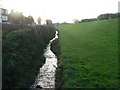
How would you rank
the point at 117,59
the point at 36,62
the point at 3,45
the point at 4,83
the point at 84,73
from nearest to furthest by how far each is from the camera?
1. the point at 4,83
2. the point at 84,73
3. the point at 3,45
4. the point at 117,59
5. the point at 36,62

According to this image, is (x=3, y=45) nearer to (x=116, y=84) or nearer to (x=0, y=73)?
(x=0, y=73)

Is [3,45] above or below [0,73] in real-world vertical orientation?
above

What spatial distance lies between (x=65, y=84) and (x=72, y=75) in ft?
6.69

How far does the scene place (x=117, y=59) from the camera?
22.2m

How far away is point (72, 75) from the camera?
19.3 metres

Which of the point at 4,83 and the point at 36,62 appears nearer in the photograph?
the point at 4,83

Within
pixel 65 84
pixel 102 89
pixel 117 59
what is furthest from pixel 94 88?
pixel 117 59

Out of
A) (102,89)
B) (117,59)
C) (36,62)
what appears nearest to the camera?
(102,89)

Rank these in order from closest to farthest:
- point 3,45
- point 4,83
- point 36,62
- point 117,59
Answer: point 4,83 → point 3,45 → point 117,59 → point 36,62

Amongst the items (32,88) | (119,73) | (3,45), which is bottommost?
(32,88)

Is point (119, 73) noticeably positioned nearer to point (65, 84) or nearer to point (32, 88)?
point (65, 84)

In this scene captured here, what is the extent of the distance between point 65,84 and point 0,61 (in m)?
4.12

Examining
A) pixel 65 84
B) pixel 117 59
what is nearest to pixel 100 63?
pixel 117 59

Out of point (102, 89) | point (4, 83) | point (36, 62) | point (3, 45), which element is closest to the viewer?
point (102, 89)
